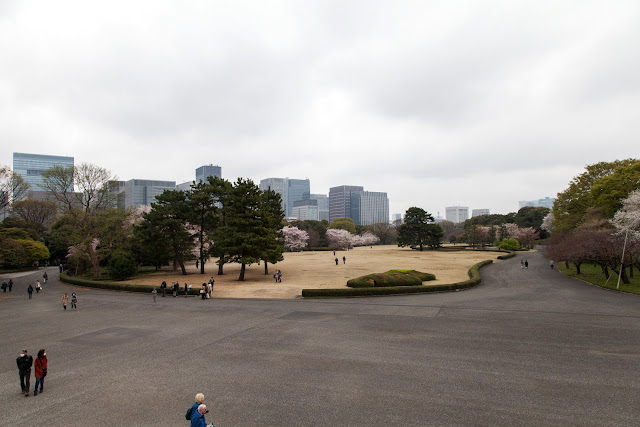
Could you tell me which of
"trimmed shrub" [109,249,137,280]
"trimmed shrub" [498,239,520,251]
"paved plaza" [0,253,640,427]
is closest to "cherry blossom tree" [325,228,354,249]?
"trimmed shrub" [498,239,520,251]

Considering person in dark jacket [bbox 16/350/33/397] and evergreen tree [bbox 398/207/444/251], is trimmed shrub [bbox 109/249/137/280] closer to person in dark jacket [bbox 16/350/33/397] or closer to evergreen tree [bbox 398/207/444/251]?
person in dark jacket [bbox 16/350/33/397]

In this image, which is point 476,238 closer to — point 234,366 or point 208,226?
point 208,226

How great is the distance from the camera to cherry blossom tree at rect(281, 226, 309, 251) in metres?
91.2

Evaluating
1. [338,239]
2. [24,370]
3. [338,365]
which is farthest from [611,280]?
[338,239]

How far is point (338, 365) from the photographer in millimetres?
12250

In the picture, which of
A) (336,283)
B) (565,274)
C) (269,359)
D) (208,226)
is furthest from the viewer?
(208,226)

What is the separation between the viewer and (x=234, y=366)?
40.6 ft

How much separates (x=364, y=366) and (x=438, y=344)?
4.32m

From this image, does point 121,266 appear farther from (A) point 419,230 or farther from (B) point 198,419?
(A) point 419,230

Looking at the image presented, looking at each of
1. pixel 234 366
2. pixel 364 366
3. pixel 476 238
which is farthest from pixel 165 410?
pixel 476 238

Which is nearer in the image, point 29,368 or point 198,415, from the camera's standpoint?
point 198,415

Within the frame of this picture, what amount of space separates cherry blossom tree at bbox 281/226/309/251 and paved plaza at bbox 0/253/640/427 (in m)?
68.0

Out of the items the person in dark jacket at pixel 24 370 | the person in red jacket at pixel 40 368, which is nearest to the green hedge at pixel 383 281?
the person in red jacket at pixel 40 368

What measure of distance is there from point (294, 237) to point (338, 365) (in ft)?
266
